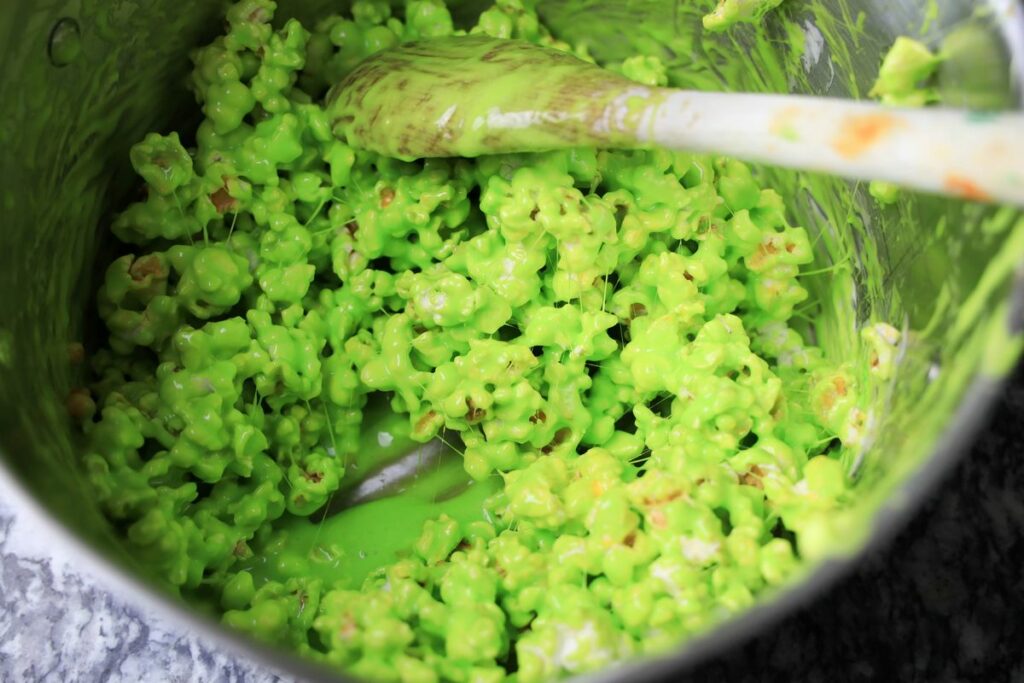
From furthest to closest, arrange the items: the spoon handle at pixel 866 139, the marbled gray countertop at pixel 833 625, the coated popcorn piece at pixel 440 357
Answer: the marbled gray countertop at pixel 833 625, the coated popcorn piece at pixel 440 357, the spoon handle at pixel 866 139

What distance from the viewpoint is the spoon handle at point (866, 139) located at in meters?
0.59

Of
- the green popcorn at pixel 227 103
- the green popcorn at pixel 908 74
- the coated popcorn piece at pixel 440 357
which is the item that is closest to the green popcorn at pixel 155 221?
the coated popcorn piece at pixel 440 357

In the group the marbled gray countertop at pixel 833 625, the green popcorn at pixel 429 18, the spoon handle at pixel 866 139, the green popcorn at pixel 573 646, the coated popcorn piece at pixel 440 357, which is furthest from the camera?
the green popcorn at pixel 429 18

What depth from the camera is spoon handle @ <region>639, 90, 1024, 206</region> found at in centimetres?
59

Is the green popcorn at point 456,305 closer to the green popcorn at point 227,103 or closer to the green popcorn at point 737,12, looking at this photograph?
the green popcorn at point 227,103

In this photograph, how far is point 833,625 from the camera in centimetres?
100

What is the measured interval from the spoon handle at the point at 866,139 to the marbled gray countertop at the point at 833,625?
0.53 meters

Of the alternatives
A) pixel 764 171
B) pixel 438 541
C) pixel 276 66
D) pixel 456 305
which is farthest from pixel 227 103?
pixel 764 171

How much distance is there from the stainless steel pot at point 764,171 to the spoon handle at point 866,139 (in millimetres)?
93

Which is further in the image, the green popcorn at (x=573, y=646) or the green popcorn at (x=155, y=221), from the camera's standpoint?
the green popcorn at (x=155, y=221)

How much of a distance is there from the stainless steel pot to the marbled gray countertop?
0.77 ft

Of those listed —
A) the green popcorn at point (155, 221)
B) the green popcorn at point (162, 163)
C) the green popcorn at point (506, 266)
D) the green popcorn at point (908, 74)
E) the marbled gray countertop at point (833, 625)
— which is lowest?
the marbled gray countertop at point (833, 625)

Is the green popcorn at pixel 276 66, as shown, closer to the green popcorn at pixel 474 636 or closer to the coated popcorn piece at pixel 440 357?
the coated popcorn piece at pixel 440 357

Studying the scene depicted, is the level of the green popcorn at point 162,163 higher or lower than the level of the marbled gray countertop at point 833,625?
higher
